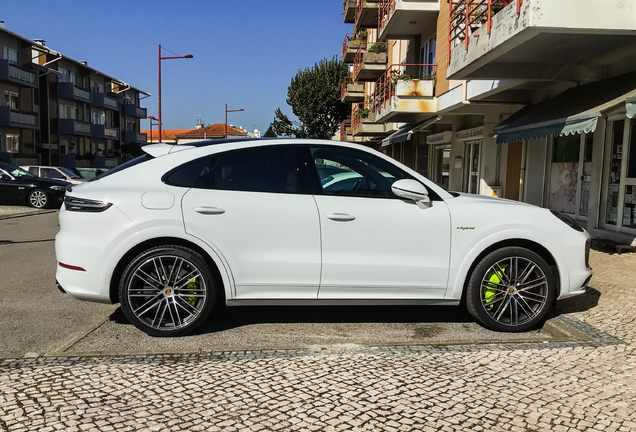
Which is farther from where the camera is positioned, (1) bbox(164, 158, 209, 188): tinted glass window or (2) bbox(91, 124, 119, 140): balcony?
(2) bbox(91, 124, 119, 140): balcony

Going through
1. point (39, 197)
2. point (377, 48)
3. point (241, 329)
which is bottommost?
point (241, 329)

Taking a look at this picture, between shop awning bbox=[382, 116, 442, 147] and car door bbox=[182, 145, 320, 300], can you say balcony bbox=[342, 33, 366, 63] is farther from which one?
car door bbox=[182, 145, 320, 300]

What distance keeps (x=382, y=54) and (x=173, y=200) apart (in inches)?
1098

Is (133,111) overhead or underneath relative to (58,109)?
overhead

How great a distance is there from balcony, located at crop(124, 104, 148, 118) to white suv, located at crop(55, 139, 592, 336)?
2751 inches

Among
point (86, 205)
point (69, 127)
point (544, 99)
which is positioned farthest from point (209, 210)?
point (69, 127)

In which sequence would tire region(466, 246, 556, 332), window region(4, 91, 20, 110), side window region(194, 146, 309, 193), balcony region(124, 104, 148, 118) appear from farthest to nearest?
balcony region(124, 104, 148, 118) → window region(4, 91, 20, 110) → tire region(466, 246, 556, 332) → side window region(194, 146, 309, 193)

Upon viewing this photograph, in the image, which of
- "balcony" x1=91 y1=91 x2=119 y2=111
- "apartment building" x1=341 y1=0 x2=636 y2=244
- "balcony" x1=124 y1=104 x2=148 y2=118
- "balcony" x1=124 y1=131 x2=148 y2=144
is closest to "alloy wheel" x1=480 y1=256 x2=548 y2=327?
"apartment building" x1=341 y1=0 x2=636 y2=244

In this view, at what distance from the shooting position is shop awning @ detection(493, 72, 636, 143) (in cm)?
827

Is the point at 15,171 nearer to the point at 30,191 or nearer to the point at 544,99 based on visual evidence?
the point at 30,191

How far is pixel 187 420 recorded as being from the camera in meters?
3.11

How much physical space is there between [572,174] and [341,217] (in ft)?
28.5

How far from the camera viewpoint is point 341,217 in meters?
4.62

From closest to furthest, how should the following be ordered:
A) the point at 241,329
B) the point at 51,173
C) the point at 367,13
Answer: the point at 241,329, the point at 51,173, the point at 367,13
